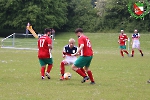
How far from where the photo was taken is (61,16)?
69.0 m

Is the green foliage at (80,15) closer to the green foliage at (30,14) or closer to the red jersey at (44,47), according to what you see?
the green foliage at (30,14)

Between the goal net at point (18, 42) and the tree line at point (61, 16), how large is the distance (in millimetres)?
22548

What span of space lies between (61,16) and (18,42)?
97.8 feet

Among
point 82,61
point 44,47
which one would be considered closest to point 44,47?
point 44,47

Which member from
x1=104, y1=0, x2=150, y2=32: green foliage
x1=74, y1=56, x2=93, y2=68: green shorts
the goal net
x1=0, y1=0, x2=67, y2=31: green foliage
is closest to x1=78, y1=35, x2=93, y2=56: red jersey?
x1=74, y1=56, x2=93, y2=68: green shorts

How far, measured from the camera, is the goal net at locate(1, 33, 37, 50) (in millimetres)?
39531

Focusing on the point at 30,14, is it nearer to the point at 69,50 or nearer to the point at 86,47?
the point at 69,50

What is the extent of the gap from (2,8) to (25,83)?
54330 mm

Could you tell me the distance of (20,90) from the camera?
1155 centimetres

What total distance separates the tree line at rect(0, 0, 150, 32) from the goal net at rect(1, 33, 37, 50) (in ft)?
74.0

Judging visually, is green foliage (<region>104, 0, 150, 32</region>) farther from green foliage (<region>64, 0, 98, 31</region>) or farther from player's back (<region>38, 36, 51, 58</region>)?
player's back (<region>38, 36, 51, 58</region>)

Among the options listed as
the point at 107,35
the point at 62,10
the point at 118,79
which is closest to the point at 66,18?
the point at 62,10

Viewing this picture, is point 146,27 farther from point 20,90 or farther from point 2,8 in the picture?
point 20,90

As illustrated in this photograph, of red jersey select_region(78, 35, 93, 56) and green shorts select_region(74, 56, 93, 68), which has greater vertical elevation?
red jersey select_region(78, 35, 93, 56)
